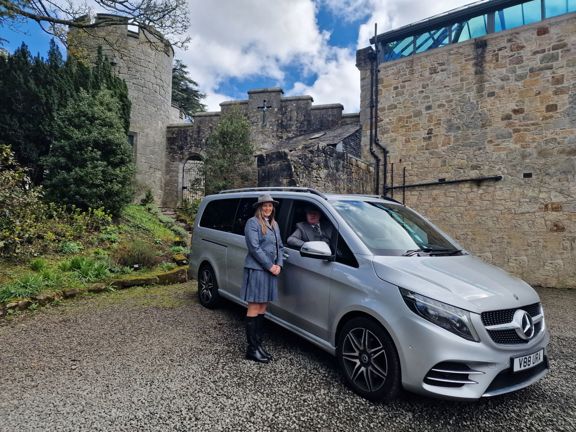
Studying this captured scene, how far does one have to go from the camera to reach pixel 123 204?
9.68m

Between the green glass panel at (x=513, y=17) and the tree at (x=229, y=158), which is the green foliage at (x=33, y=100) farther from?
the green glass panel at (x=513, y=17)

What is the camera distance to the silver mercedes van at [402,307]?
2488mm

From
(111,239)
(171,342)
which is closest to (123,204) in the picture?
(111,239)

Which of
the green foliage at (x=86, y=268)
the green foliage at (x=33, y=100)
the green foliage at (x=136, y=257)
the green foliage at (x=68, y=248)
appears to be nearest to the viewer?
the green foliage at (x=86, y=268)

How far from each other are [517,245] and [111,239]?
428 inches

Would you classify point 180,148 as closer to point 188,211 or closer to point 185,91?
point 188,211

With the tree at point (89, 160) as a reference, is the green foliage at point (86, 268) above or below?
below

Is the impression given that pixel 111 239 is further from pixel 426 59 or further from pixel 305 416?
pixel 426 59

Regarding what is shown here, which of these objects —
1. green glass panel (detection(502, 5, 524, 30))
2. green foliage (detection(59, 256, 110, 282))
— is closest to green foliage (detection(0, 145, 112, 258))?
green foliage (detection(59, 256, 110, 282))

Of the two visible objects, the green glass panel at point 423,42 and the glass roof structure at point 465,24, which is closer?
the glass roof structure at point 465,24

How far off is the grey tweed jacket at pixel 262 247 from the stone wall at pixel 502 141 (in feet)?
27.8

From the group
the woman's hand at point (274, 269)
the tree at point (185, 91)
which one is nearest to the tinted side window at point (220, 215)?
the woman's hand at point (274, 269)

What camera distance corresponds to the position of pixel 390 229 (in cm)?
360

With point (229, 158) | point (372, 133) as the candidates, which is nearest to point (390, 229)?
point (372, 133)
